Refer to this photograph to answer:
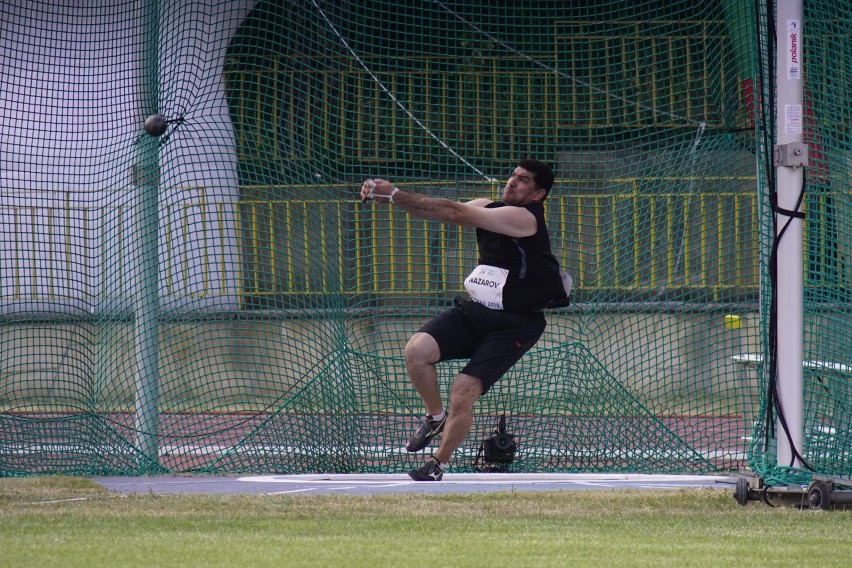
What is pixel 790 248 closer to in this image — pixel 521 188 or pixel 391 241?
pixel 521 188

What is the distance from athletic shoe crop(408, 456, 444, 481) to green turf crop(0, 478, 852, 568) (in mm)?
233

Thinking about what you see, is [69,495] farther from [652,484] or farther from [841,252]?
[841,252]

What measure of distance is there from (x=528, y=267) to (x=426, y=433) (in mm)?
1210

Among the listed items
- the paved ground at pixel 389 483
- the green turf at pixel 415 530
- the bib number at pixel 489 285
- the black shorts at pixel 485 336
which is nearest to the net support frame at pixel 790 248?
the green turf at pixel 415 530

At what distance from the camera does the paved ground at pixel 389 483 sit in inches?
335

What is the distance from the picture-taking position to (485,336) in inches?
285

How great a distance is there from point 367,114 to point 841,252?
14.8ft

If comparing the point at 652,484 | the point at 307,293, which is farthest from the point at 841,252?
the point at 307,293

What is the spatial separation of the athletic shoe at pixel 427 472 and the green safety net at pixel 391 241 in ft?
6.52

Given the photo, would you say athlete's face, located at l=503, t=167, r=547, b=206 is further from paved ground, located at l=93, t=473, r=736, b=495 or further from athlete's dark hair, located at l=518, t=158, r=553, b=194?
paved ground, located at l=93, t=473, r=736, b=495

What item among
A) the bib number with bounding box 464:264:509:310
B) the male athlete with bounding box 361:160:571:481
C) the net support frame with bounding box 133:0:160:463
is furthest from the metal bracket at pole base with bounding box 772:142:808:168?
the net support frame with bounding box 133:0:160:463

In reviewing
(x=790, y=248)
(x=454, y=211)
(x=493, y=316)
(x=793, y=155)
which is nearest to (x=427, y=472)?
(x=493, y=316)

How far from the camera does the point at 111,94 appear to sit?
34.4 feet

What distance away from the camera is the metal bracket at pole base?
7602 millimetres
